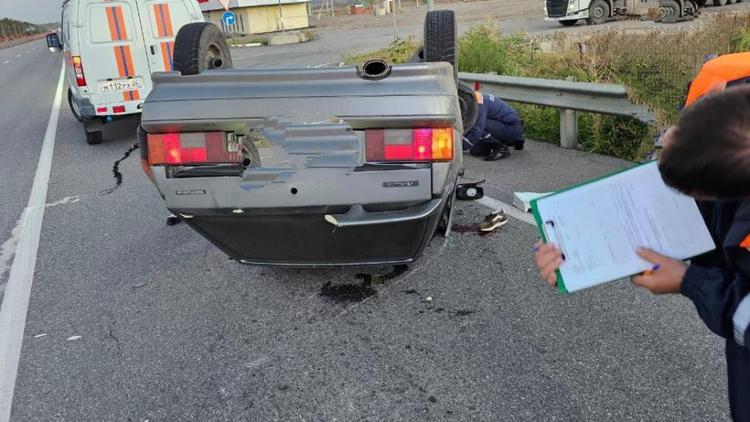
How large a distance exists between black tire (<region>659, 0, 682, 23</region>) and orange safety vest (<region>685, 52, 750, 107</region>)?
19875 millimetres

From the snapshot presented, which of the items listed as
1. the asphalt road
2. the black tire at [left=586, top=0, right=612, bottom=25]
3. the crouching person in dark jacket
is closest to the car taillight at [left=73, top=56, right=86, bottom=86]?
the asphalt road

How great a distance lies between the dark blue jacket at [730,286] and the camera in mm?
1434

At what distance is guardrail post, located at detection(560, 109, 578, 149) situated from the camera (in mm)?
6949

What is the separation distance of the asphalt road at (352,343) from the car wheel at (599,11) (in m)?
20.5

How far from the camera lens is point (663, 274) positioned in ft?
5.21

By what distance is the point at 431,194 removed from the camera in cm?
329

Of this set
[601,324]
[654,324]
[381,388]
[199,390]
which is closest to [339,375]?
[381,388]

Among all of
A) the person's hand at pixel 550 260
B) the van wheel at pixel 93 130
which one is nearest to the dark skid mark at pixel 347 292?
the person's hand at pixel 550 260

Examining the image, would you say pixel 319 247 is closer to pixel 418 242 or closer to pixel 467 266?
pixel 418 242

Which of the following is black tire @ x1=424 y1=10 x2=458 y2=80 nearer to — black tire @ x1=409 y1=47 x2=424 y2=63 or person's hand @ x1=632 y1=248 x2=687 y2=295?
black tire @ x1=409 y1=47 x2=424 y2=63

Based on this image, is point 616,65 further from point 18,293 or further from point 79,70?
point 79,70

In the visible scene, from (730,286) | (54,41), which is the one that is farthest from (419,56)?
(54,41)

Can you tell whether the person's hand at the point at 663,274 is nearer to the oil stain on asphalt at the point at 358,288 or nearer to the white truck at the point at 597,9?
the oil stain on asphalt at the point at 358,288

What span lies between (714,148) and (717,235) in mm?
490
